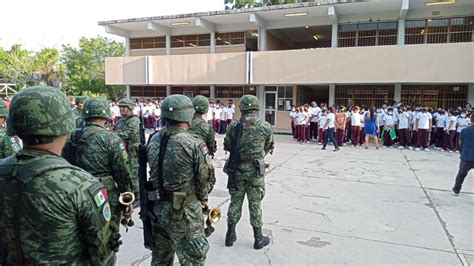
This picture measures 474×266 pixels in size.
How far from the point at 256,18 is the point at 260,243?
14.3m

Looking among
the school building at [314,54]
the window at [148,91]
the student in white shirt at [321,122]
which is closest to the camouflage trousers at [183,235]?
the student in white shirt at [321,122]

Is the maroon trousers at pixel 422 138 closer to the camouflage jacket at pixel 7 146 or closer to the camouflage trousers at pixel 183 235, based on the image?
the camouflage trousers at pixel 183 235

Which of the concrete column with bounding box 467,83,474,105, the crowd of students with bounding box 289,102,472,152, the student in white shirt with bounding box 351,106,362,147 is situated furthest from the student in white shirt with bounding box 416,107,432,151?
the concrete column with bounding box 467,83,474,105

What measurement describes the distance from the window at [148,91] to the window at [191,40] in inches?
109

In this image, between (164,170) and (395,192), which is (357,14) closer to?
(395,192)

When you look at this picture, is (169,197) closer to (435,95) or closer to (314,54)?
(314,54)

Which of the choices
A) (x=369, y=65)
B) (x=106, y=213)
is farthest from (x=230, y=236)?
(x=369, y=65)

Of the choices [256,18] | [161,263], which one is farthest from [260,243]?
[256,18]

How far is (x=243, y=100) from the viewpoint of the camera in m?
4.17

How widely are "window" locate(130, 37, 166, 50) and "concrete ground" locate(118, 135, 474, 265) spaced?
46.0 feet

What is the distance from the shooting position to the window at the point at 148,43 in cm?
2025

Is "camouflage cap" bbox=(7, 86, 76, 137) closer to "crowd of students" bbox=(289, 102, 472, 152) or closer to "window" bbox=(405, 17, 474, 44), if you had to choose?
"crowd of students" bbox=(289, 102, 472, 152)

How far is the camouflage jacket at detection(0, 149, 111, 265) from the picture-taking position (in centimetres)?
136

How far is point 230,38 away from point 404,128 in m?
10.6
